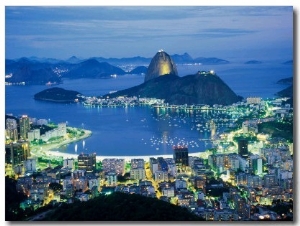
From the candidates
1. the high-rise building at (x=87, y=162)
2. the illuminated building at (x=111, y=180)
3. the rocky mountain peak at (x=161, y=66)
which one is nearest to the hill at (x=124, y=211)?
the illuminated building at (x=111, y=180)

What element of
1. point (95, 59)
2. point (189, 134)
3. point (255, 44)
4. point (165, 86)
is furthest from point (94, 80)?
point (255, 44)

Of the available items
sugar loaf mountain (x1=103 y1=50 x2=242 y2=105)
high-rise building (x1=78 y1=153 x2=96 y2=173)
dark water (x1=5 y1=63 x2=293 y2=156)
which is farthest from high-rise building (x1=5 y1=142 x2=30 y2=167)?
sugar loaf mountain (x1=103 y1=50 x2=242 y2=105)

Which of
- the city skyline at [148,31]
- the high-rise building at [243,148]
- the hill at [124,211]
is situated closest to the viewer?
the hill at [124,211]

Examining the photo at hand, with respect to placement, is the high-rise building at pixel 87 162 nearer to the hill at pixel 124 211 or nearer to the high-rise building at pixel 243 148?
the hill at pixel 124 211

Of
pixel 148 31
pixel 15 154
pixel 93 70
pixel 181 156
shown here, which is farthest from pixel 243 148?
pixel 15 154

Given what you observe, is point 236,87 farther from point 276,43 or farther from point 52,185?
point 52,185

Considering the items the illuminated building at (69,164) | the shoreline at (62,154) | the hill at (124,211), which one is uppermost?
the shoreline at (62,154)

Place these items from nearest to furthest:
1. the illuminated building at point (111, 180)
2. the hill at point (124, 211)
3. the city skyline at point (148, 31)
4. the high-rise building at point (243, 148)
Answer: the hill at point (124, 211) → the city skyline at point (148, 31) → the illuminated building at point (111, 180) → the high-rise building at point (243, 148)
